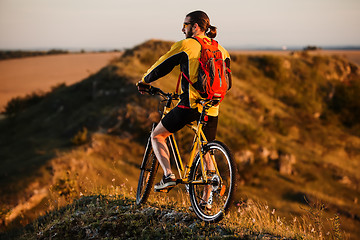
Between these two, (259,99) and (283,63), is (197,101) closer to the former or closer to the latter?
(259,99)

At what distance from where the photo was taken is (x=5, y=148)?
71.9 ft

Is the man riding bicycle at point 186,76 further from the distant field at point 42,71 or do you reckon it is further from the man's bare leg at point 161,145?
the distant field at point 42,71

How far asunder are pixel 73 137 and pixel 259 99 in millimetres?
15737

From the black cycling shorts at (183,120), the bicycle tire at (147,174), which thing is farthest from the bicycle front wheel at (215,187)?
the bicycle tire at (147,174)

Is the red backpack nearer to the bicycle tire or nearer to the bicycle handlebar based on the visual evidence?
the bicycle handlebar

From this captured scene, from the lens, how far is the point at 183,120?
423 centimetres

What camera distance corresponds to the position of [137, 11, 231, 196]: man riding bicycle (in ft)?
13.0

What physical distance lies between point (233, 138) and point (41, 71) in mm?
64337

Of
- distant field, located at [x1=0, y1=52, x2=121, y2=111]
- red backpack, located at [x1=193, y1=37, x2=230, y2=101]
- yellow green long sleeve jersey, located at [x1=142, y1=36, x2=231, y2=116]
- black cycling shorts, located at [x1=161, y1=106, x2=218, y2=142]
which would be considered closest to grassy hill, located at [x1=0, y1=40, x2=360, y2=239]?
black cycling shorts, located at [x1=161, y1=106, x2=218, y2=142]

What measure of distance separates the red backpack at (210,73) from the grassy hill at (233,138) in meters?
7.59

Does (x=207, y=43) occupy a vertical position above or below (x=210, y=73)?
above

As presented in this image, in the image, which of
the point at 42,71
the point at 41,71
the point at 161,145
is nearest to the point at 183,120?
the point at 161,145

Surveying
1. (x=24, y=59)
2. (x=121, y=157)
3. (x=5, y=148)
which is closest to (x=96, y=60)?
(x=24, y=59)

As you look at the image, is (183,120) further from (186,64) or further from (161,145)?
(186,64)
